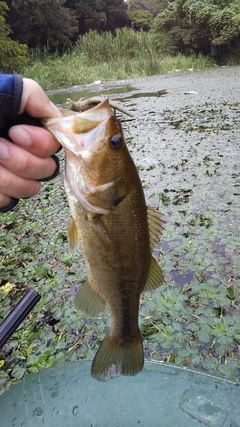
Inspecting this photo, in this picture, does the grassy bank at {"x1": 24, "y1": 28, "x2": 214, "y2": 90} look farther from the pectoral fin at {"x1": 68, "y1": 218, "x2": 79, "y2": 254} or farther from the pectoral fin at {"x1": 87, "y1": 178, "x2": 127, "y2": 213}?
the pectoral fin at {"x1": 87, "y1": 178, "x2": 127, "y2": 213}

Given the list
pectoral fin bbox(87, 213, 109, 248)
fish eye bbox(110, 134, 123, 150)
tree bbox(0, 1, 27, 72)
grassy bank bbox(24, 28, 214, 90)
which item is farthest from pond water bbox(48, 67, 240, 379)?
grassy bank bbox(24, 28, 214, 90)

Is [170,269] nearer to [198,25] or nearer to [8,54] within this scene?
[8,54]

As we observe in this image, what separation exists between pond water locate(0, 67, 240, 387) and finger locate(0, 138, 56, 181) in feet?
4.75

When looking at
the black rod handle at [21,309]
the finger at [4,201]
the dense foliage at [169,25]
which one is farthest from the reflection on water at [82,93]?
the finger at [4,201]

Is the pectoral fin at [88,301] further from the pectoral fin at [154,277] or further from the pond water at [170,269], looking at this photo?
the pond water at [170,269]

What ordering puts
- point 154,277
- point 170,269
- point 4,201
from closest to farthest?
point 4,201
point 154,277
point 170,269

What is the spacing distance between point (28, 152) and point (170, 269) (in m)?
2.06

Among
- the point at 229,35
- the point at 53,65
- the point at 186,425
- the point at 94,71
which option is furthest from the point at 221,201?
the point at 229,35

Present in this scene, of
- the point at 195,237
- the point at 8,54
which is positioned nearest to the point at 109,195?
the point at 195,237

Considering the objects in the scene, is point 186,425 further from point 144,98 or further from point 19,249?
point 144,98

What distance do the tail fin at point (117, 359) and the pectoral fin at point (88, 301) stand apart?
137 millimetres

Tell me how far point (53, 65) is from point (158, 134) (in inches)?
612

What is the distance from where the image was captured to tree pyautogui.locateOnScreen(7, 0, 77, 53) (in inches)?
980

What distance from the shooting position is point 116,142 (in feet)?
4.53
